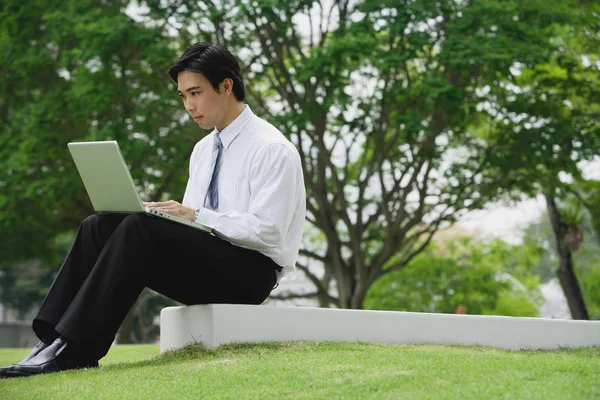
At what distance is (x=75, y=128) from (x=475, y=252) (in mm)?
12452

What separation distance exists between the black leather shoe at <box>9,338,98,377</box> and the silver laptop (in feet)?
2.22

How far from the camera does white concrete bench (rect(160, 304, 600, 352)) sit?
4.66m

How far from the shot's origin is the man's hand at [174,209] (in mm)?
4355

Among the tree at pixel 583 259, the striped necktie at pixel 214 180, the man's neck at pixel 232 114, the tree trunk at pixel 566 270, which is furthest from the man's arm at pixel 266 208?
the tree trunk at pixel 566 270

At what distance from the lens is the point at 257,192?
4.52 metres

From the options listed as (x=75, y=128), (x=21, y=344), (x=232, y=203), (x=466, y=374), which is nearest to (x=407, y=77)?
(x=75, y=128)

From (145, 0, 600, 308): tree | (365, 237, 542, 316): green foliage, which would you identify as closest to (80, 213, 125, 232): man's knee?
(145, 0, 600, 308): tree

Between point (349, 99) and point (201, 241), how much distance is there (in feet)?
24.4

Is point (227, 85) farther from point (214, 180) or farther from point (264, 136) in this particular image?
point (214, 180)

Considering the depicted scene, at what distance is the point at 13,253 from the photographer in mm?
18734

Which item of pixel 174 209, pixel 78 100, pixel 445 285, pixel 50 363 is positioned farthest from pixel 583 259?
pixel 50 363

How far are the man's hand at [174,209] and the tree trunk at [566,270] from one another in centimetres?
1358

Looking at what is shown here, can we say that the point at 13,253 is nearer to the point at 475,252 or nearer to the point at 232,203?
the point at 475,252

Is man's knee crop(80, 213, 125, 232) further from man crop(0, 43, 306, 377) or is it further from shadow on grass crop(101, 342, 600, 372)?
shadow on grass crop(101, 342, 600, 372)
